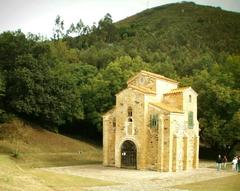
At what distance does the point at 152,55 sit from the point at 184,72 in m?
12.2

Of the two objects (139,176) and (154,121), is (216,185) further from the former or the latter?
(154,121)

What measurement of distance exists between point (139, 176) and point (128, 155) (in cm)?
631

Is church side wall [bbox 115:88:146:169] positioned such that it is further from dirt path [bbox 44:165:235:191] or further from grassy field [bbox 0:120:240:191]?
grassy field [bbox 0:120:240:191]

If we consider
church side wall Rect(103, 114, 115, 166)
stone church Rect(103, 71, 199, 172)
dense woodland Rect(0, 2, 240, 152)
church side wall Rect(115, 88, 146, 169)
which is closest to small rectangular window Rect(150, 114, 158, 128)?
stone church Rect(103, 71, 199, 172)

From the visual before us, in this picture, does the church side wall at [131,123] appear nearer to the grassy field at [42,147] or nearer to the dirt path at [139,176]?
the dirt path at [139,176]

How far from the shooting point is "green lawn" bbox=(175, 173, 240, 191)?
27.8 meters

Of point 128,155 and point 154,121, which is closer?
point 154,121

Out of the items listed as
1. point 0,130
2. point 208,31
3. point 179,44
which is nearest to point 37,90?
point 0,130

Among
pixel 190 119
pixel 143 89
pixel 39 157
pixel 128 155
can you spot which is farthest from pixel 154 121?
pixel 39 157

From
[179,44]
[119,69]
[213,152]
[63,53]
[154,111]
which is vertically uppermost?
[179,44]

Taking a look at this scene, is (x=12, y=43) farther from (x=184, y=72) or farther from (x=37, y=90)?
(x=184, y=72)

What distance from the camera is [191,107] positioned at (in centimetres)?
4228

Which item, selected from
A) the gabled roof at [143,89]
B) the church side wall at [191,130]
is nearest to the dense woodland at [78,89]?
the church side wall at [191,130]

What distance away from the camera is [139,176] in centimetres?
3369
